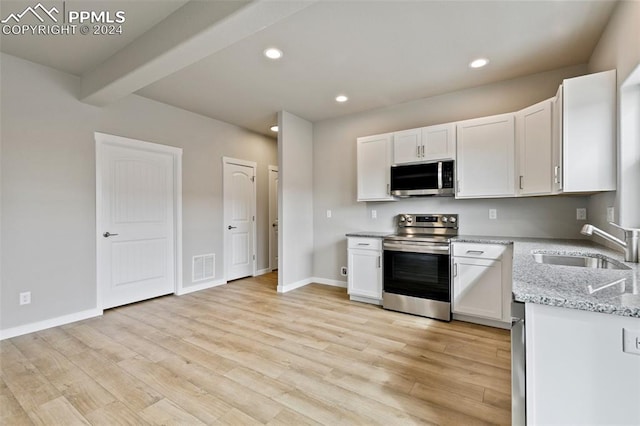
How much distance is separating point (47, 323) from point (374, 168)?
13.0 ft

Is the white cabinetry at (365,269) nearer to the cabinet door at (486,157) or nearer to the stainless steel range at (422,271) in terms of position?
the stainless steel range at (422,271)

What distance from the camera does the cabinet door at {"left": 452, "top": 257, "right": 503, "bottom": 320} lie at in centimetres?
285

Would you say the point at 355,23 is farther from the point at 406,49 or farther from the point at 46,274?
the point at 46,274

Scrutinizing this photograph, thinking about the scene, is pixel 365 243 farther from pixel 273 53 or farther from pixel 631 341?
pixel 631 341

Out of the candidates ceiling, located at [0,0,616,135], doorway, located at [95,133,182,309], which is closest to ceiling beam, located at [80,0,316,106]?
ceiling, located at [0,0,616,135]

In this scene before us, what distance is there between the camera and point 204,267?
4.46 metres

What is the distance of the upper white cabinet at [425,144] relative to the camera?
332cm

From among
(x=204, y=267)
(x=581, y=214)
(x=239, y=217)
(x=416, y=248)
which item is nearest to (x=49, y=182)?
(x=204, y=267)

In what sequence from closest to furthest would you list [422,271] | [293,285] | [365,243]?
[422,271], [365,243], [293,285]

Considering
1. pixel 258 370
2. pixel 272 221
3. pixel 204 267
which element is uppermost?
pixel 272 221

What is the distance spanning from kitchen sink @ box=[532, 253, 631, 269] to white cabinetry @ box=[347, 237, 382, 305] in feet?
5.52

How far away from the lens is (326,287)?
14.8ft

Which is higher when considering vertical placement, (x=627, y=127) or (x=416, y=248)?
(x=627, y=127)

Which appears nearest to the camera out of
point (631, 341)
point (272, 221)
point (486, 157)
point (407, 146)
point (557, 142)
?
point (631, 341)
